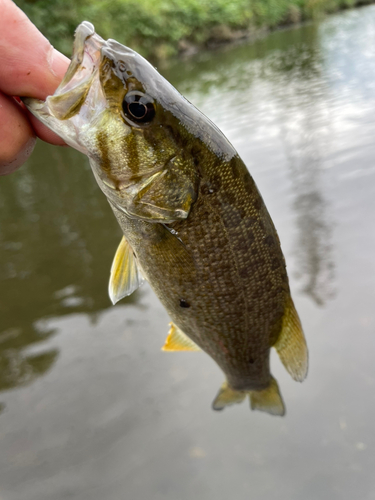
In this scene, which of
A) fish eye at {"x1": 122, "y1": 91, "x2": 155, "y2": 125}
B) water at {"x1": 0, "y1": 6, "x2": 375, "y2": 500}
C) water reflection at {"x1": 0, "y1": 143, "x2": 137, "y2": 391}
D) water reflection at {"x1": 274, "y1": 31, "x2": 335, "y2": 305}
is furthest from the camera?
water reflection at {"x1": 274, "y1": 31, "x2": 335, "y2": 305}

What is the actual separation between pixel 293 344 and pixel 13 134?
151cm

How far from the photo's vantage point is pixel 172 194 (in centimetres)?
154

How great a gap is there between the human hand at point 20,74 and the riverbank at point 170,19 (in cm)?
1902

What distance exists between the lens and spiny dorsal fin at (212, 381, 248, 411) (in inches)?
93.5

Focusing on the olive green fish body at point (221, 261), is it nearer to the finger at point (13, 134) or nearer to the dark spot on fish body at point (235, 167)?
the dark spot on fish body at point (235, 167)

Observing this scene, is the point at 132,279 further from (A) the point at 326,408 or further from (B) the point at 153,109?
(A) the point at 326,408

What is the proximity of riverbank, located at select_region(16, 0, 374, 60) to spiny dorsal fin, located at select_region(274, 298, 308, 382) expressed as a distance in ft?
64.1

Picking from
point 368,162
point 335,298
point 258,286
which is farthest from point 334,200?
point 258,286

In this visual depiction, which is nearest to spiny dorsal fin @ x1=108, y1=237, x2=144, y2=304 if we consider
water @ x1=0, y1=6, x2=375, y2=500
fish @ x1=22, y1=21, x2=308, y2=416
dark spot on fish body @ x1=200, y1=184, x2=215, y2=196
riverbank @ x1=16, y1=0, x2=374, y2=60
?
fish @ x1=22, y1=21, x2=308, y2=416

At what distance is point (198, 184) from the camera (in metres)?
1.55

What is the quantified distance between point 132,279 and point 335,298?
2.52m

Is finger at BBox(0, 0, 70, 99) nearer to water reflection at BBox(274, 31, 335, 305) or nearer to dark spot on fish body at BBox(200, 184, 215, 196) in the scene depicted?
dark spot on fish body at BBox(200, 184, 215, 196)

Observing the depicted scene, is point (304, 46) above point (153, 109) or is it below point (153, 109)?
below

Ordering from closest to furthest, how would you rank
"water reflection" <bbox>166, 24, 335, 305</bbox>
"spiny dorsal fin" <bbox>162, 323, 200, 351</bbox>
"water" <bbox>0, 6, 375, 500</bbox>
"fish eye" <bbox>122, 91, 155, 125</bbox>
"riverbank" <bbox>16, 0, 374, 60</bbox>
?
"fish eye" <bbox>122, 91, 155, 125</bbox> < "spiny dorsal fin" <bbox>162, 323, 200, 351</bbox> < "water" <bbox>0, 6, 375, 500</bbox> < "water reflection" <bbox>166, 24, 335, 305</bbox> < "riverbank" <bbox>16, 0, 374, 60</bbox>
